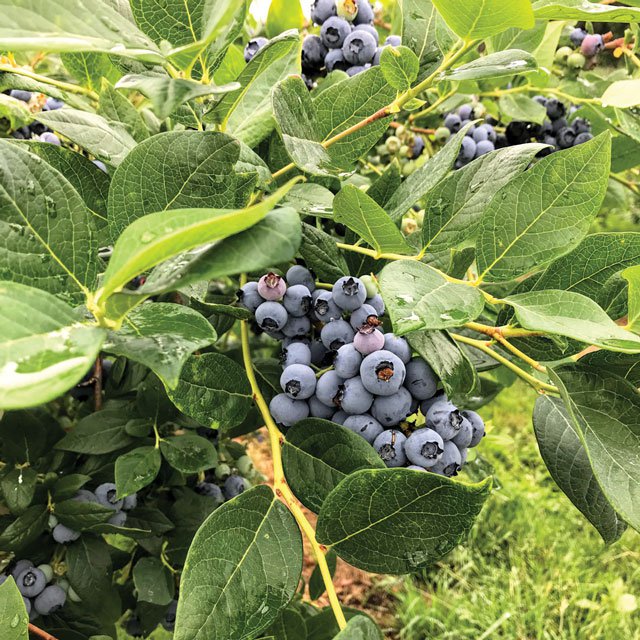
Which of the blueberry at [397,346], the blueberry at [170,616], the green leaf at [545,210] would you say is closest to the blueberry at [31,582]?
the blueberry at [170,616]

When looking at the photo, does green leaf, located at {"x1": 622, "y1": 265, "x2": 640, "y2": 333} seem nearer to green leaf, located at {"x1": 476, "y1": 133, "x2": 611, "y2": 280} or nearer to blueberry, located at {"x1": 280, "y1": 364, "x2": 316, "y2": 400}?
green leaf, located at {"x1": 476, "y1": 133, "x2": 611, "y2": 280}

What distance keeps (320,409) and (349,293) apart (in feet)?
0.46

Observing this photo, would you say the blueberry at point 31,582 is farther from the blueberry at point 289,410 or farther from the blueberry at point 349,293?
the blueberry at point 349,293

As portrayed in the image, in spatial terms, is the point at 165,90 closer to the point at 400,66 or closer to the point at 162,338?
the point at 162,338

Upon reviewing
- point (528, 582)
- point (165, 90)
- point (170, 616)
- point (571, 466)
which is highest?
point (165, 90)

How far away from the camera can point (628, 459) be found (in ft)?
1.98

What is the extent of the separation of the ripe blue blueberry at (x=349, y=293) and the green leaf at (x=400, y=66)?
224 millimetres

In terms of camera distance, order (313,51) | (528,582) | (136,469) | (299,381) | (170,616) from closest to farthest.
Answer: (299,381) → (136,469) → (313,51) → (170,616) → (528,582)

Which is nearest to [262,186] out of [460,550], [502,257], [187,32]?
[187,32]

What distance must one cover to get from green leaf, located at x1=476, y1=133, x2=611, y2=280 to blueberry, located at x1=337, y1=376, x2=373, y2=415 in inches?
7.5

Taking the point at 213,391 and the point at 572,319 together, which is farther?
the point at 213,391

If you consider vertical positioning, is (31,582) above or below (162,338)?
below

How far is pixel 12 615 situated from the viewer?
0.59 m

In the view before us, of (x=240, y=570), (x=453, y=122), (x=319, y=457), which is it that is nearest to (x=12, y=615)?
(x=240, y=570)
